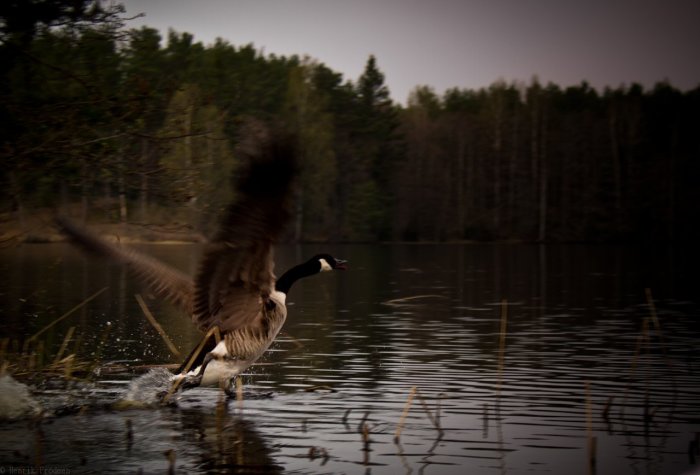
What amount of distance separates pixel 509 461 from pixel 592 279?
32539 millimetres

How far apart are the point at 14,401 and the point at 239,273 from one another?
123 inches

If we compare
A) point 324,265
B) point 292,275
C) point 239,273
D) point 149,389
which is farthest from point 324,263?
point 149,389

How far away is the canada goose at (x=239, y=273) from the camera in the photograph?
9422mm

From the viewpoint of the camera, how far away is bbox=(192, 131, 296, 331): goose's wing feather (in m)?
9.38

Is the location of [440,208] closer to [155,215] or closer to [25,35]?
[155,215]

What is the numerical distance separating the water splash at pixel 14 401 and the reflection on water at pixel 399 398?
0.70ft

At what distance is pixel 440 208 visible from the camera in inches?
3967

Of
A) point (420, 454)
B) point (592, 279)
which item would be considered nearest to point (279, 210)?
point (420, 454)

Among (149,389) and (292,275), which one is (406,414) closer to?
(292,275)

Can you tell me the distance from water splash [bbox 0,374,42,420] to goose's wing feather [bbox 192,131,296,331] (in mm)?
2394

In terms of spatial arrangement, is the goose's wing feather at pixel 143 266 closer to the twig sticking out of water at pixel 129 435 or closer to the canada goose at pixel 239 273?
the canada goose at pixel 239 273

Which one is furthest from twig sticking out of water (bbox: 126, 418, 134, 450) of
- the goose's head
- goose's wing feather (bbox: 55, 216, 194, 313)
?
the goose's head

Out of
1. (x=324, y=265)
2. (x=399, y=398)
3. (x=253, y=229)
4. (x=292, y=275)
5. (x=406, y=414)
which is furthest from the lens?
(x=399, y=398)

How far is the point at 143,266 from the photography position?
12.5 meters
